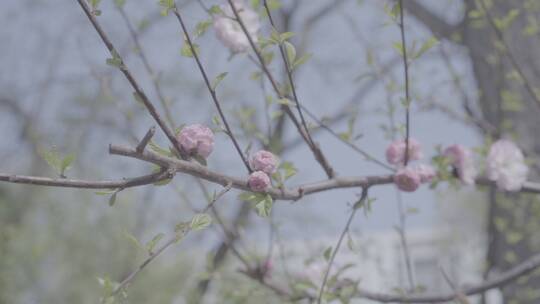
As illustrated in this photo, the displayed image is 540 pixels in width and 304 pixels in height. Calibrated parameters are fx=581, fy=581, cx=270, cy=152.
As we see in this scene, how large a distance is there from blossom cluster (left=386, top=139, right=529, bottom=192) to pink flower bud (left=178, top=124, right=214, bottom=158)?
1.24ft

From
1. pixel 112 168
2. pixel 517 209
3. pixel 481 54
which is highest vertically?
pixel 112 168

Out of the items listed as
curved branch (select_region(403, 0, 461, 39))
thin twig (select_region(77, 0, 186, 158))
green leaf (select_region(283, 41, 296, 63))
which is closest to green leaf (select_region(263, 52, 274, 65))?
green leaf (select_region(283, 41, 296, 63))

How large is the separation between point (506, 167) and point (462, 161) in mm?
107

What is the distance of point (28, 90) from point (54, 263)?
181 cm

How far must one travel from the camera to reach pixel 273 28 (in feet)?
2.68

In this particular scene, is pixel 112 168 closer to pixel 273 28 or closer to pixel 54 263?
pixel 54 263

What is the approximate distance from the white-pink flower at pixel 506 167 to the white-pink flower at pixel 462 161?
6 cm

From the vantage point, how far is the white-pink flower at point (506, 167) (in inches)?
42.7

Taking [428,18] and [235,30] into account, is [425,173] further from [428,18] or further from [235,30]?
[428,18]

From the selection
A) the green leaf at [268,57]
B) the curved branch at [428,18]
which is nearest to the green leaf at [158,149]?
the green leaf at [268,57]

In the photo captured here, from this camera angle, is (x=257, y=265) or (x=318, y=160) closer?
(x=318, y=160)

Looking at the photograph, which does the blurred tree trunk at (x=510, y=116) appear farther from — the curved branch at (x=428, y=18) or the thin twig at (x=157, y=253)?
the thin twig at (x=157, y=253)

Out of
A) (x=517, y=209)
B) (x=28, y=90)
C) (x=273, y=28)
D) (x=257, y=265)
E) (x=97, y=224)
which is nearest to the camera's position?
(x=273, y=28)

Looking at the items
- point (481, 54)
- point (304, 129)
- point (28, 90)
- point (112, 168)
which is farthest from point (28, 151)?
point (304, 129)
